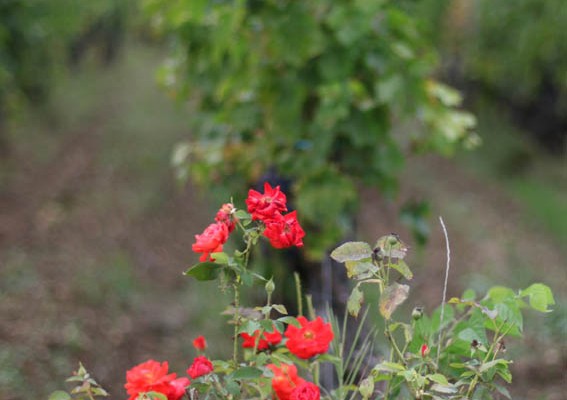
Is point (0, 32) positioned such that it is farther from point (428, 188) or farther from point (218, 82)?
point (428, 188)

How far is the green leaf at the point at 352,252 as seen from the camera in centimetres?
129

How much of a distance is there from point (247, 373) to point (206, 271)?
0.20 metres

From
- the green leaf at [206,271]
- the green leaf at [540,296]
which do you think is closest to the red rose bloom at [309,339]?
the green leaf at [206,271]

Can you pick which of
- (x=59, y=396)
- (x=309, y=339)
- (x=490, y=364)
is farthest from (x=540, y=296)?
(x=59, y=396)

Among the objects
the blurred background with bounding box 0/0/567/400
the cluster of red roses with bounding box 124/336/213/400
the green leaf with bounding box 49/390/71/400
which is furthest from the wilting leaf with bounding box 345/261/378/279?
the blurred background with bounding box 0/0/567/400

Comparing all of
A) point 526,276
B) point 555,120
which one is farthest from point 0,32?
point 555,120

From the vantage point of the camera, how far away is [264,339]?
4.71ft

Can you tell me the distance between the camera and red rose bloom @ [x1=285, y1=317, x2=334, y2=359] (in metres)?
1.37

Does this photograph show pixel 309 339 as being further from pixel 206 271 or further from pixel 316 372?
pixel 206 271

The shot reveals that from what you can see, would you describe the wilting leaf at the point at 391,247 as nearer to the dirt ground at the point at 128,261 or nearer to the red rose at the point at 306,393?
the red rose at the point at 306,393

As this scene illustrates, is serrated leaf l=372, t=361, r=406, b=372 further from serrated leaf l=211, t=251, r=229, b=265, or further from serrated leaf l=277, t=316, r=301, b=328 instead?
serrated leaf l=211, t=251, r=229, b=265

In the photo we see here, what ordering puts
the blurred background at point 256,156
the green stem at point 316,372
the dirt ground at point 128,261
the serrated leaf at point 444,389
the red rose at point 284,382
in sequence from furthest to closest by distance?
the dirt ground at point 128,261 → the blurred background at point 256,156 → the green stem at point 316,372 → the red rose at point 284,382 → the serrated leaf at point 444,389

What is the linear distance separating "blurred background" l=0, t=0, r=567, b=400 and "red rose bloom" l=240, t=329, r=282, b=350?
160 centimetres

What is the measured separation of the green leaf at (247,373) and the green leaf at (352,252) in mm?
254
